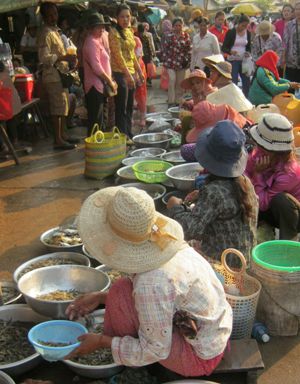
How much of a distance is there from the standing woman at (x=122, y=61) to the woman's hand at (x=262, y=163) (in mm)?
3391

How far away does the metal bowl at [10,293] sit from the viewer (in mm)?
3160

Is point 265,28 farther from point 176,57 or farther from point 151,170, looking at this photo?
point 151,170

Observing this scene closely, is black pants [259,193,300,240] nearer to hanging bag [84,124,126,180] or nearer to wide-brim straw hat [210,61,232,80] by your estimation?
hanging bag [84,124,126,180]

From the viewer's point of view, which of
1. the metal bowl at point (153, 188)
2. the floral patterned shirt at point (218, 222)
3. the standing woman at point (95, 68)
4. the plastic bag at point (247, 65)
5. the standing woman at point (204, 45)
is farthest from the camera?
the plastic bag at point (247, 65)

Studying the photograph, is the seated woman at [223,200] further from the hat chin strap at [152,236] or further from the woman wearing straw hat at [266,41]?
the woman wearing straw hat at [266,41]

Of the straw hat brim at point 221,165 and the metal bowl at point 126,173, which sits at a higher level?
the straw hat brim at point 221,165

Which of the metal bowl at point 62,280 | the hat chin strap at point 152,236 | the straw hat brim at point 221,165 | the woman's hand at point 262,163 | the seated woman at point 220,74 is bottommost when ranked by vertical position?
the metal bowl at point 62,280

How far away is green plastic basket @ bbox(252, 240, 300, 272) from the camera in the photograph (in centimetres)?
311

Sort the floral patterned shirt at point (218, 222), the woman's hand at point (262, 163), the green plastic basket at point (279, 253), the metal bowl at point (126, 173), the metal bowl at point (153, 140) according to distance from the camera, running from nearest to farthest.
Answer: the floral patterned shirt at point (218, 222) < the green plastic basket at point (279, 253) < the woman's hand at point (262, 163) < the metal bowl at point (126, 173) < the metal bowl at point (153, 140)

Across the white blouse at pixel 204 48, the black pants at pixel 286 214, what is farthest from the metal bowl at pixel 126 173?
the white blouse at pixel 204 48

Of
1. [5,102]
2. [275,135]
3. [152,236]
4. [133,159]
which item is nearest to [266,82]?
[133,159]

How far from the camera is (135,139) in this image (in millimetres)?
6582

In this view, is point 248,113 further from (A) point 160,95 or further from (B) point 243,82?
(A) point 160,95

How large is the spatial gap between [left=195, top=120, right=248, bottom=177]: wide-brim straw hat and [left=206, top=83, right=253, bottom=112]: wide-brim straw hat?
2.39 meters
